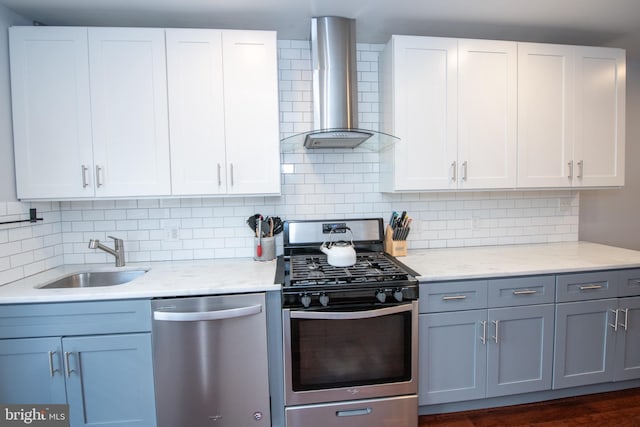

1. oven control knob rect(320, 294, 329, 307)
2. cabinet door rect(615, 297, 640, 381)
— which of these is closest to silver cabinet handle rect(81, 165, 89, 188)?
oven control knob rect(320, 294, 329, 307)

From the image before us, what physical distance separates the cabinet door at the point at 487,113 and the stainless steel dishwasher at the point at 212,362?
169cm

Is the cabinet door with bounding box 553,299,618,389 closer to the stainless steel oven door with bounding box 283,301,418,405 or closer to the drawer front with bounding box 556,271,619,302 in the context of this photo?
the drawer front with bounding box 556,271,619,302

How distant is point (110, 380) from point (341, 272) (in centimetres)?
135

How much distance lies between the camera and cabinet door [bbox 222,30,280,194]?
6.30ft

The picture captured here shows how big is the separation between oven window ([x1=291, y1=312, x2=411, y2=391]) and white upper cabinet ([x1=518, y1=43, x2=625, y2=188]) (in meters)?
1.48

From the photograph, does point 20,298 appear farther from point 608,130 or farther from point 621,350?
point 608,130

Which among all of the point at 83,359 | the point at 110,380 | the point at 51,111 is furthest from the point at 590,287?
the point at 51,111

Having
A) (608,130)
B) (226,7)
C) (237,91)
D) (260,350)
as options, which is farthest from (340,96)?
(608,130)

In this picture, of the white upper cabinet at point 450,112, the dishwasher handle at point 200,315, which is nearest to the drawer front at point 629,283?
the white upper cabinet at point 450,112

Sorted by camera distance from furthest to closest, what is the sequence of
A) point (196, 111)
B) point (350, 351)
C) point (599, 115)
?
point (599, 115)
point (196, 111)
point (350, 351)

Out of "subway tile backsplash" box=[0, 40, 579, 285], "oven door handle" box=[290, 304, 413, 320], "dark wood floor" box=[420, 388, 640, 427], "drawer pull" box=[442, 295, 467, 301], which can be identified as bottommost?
"dark wood floor" box=[420, 388, 640, 427]

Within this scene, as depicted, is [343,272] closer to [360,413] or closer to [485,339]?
[360,413]

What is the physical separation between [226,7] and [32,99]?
127cm

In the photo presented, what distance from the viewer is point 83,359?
159 cm
